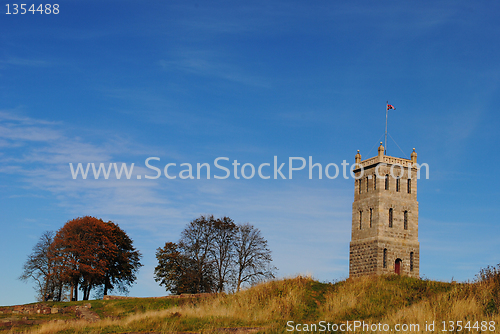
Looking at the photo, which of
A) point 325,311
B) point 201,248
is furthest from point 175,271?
point 325,311

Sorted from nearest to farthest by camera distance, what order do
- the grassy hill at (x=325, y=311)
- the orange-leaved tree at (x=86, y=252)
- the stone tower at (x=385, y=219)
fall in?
1. the grassy hill at (x=325, y=311)
2. the stone tower at (x=385, y=219)
3. the orange-leaved tree at (x=86, y=252)

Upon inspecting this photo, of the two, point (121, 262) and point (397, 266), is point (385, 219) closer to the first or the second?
point (397, 266)

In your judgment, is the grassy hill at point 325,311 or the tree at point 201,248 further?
the tree at point 201,248

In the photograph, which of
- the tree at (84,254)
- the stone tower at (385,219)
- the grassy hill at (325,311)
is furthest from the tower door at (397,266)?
the tree at (84,254)

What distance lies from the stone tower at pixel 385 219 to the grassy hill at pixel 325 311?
58.8 feet

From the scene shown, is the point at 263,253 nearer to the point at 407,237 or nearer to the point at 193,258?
the point at 193,258

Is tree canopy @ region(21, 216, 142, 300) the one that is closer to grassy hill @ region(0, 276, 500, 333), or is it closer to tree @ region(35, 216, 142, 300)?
tree @ region(35, 216, 142, 300)

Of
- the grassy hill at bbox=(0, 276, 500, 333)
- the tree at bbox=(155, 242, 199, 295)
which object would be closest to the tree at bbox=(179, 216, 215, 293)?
the tree at bbox=(155, 242, 199, 295)

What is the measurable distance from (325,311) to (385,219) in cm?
2586

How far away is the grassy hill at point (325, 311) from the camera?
61.4ft

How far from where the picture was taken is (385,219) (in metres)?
47.8

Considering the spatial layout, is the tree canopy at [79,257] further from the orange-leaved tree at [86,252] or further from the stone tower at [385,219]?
the stone tower at [385,219]

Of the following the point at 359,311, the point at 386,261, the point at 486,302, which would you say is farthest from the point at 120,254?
the point at 486,302

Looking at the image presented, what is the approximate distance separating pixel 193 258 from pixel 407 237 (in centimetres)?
2269
